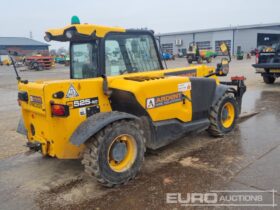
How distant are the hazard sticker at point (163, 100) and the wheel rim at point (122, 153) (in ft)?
1.89

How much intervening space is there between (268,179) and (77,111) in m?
2.57

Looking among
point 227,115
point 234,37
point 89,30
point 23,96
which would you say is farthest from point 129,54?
point 234,37

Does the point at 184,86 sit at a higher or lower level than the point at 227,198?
higher

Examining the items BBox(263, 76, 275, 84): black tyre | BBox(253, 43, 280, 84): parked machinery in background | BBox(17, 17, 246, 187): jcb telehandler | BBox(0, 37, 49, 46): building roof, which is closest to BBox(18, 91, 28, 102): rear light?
BBox(17, 17, 246, 187): jcb telehandler

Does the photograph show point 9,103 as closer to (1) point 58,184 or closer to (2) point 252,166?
(1) point 58,184

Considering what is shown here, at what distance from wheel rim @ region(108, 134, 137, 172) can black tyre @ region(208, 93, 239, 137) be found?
2.06 meters

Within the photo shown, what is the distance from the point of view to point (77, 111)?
12.5ft

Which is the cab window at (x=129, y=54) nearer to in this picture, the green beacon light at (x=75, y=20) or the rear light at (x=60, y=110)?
the green beacon light at (x=75, y=20)

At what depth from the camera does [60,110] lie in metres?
3.61

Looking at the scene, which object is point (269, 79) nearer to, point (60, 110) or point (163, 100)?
point (163, 100)


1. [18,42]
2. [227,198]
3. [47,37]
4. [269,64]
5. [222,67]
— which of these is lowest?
[227,198]

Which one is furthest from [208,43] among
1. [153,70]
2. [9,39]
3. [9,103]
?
[153,70]

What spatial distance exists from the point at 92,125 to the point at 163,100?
1.26 meters

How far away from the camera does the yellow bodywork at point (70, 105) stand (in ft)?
12.2
